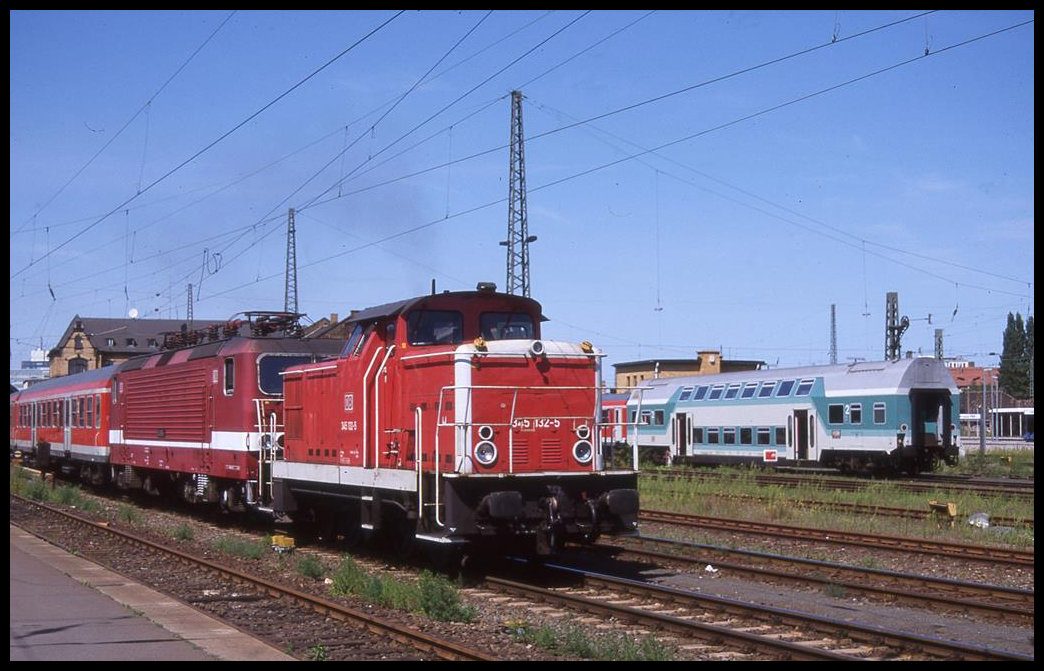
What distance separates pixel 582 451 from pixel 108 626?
5.66 metres

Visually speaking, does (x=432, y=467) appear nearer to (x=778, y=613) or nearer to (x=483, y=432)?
(x=483, y=432)

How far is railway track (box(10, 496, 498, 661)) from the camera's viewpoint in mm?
9523

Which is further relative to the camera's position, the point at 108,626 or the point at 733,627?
the point at 733,627

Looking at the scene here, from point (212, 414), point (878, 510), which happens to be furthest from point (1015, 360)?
point (212, 414)

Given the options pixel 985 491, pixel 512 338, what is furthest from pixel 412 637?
pixel 985 491

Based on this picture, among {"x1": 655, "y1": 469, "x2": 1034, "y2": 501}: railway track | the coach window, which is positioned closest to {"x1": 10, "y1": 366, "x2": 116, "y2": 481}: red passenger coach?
the coach window

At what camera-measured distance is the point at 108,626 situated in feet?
33.2

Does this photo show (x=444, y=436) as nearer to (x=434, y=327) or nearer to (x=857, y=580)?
(x=434, y=327)

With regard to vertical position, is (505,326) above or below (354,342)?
above

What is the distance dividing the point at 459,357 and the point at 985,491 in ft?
59.8

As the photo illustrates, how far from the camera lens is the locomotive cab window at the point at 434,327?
1382 centimetres
